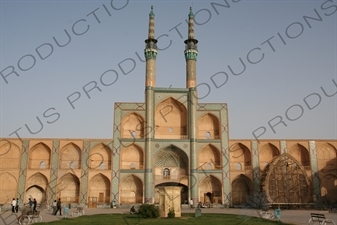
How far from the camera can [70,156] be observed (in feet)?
107

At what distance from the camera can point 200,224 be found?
48.6 ft

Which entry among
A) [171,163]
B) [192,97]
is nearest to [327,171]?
[192,97]

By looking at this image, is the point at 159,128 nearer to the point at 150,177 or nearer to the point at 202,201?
the point at 150,177

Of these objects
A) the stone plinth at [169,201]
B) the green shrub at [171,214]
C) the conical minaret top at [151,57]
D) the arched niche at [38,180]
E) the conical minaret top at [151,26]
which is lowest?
the green shrub at [171,214]

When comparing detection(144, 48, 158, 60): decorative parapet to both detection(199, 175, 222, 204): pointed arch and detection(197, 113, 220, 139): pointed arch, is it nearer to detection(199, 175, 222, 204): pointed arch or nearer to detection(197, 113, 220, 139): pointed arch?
detection(197, 113, 220, 139): pointed arch

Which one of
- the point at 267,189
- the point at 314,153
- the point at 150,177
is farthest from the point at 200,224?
the point at 314,153

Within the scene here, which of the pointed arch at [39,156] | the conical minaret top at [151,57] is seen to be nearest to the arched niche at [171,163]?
the conical minaret top at [151,57]

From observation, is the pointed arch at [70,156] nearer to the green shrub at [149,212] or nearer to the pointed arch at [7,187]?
the pointed arch at [7,187]

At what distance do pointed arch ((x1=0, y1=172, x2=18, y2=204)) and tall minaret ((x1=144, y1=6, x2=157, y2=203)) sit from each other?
36.8 feet

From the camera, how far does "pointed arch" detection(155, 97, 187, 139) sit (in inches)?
1345

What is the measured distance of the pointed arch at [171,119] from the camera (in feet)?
112

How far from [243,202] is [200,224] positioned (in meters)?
19.1

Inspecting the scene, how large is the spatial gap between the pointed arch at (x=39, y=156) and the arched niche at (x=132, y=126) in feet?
22.9

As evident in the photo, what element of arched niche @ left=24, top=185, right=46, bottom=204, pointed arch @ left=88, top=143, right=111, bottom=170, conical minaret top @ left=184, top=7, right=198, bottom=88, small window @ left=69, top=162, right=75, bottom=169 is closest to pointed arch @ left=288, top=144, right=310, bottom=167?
conical minaret top @ left=184, top=7, right=198, bottom=88
